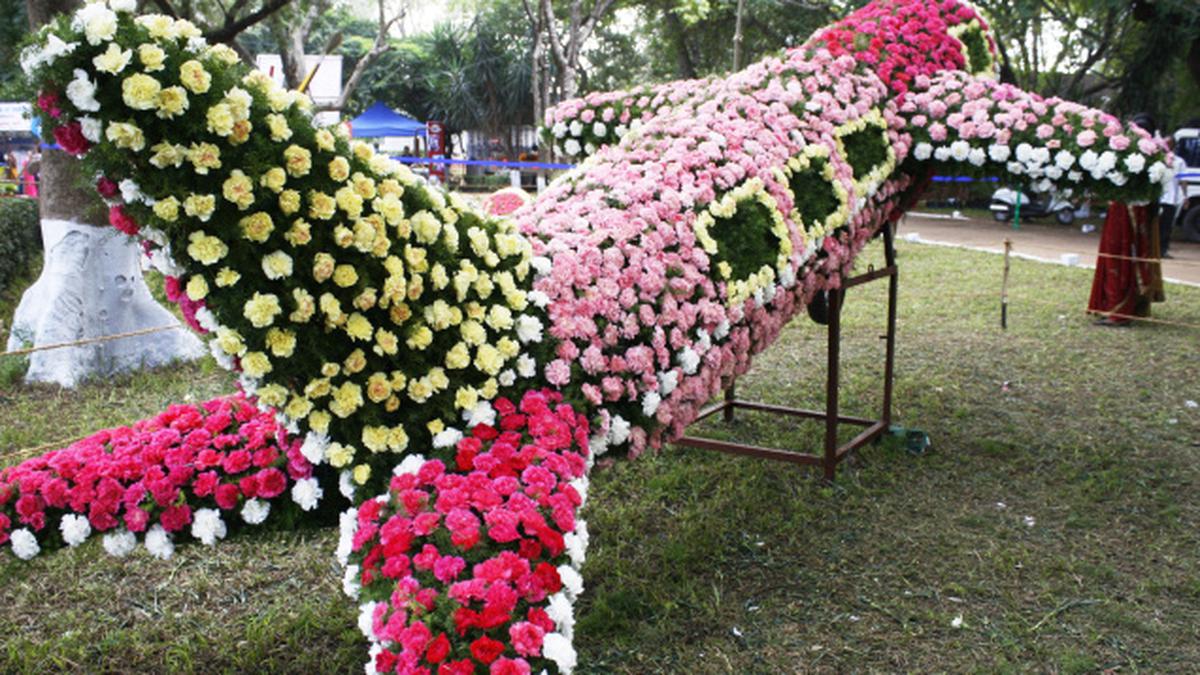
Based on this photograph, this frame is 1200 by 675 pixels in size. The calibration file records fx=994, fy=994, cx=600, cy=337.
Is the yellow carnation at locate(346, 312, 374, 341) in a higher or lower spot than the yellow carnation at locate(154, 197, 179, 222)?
lower

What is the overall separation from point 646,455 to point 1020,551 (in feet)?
7.12

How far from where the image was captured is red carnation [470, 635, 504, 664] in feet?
7.50

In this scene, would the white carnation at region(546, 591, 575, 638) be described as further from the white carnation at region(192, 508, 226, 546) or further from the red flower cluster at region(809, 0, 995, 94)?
the red flower cluster at region(809, 0, 995, 94)

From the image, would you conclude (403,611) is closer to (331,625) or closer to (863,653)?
(331,625)

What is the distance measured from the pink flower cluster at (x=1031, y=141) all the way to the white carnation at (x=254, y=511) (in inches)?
137

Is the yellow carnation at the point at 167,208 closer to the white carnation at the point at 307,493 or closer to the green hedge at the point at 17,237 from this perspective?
the white carnation at the point at 307,493

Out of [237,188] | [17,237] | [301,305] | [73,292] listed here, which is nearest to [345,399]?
[301,305]

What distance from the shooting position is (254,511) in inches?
119

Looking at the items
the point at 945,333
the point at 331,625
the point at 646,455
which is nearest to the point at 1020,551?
the point at 646,455

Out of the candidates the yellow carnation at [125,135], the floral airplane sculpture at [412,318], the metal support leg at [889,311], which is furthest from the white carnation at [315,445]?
the metal support leg at [889,311]

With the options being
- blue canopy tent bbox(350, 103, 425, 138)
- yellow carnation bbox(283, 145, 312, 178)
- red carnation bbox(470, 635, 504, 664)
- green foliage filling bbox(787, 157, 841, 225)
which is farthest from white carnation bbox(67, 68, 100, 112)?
blue canopy tent bbox(350, 103, 425, 138)

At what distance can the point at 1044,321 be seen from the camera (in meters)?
10.0

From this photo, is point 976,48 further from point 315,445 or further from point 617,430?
point 315,445

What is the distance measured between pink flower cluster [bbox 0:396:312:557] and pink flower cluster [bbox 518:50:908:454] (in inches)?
37.4
